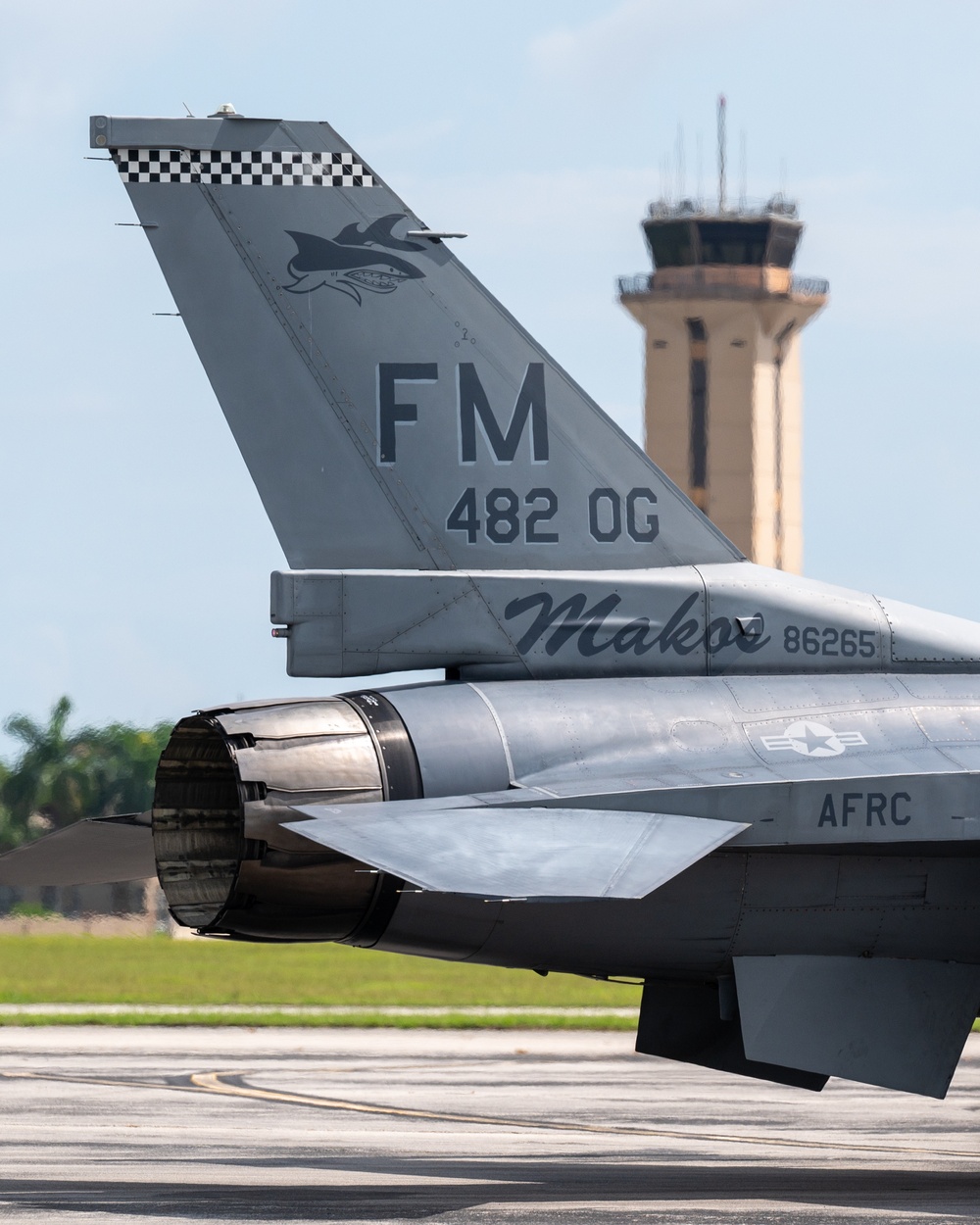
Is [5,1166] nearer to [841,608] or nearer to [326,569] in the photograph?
[326,569]

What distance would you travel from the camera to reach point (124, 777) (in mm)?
65312

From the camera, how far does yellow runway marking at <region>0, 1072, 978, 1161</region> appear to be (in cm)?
1700

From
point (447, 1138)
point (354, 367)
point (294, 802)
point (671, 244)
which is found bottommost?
point (447, 1138)

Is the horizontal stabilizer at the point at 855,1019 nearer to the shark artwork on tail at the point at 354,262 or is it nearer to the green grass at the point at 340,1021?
the shark artwork on tail at the point at 354,262

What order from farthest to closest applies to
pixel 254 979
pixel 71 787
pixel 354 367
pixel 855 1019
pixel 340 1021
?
pixel 71 787 < pixel 254 979 < pixel 340 1021 < pixel 354 367 < pixel 855 1019

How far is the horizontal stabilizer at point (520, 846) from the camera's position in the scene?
11352 millimetres

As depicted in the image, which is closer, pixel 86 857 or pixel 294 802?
pixel 294 802

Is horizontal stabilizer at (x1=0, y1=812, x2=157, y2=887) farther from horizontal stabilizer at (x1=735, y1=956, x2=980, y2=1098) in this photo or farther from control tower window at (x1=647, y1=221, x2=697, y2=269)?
control tower window at (x1=647, y1=221, x2=697, y2=269)

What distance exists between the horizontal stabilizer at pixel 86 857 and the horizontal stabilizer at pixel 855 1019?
4.68 meters

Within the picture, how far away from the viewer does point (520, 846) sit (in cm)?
1190

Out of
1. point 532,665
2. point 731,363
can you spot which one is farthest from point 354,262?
point 731,363

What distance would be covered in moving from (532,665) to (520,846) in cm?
228

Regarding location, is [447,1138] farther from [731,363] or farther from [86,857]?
[731,363]

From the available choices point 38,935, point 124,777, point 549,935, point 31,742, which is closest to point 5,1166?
point 549,935
